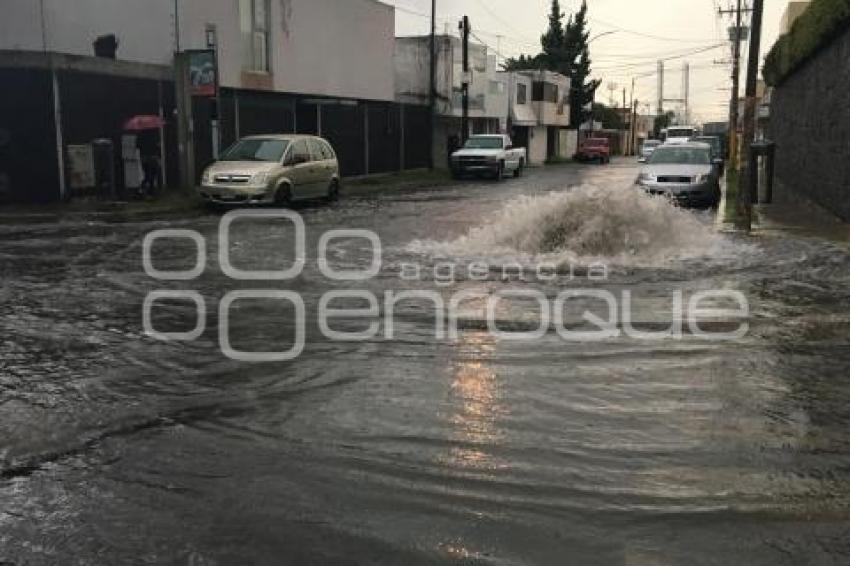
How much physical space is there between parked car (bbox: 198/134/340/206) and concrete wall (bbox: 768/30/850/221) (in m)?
11.4

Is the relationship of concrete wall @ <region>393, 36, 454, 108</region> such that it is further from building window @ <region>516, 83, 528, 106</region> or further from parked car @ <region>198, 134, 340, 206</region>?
parked car @ <region>198, 134, 340, 206</region>

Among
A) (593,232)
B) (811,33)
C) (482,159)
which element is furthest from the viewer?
(482,159)

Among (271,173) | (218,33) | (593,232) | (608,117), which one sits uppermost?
(218,33)

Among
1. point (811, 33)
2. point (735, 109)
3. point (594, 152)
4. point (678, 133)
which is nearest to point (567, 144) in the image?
point (594, 152)

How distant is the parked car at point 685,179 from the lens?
21.1 m

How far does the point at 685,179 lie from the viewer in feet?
69.6

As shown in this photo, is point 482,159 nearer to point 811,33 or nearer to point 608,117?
point 811,33

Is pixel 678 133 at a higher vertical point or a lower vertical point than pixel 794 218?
higher

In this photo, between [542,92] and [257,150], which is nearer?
[257,150]

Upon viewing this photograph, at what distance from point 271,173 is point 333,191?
3.89m

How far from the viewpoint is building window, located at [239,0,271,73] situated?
2748 cm

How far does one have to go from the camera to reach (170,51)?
25125 millimetres

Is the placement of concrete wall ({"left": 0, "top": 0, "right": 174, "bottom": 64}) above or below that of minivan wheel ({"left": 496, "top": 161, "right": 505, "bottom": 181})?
above

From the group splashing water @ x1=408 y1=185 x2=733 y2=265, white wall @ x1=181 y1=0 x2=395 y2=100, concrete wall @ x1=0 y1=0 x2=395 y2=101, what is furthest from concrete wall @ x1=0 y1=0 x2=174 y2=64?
splashing water @ x1=408 y1=185 x2=733 y2=265
